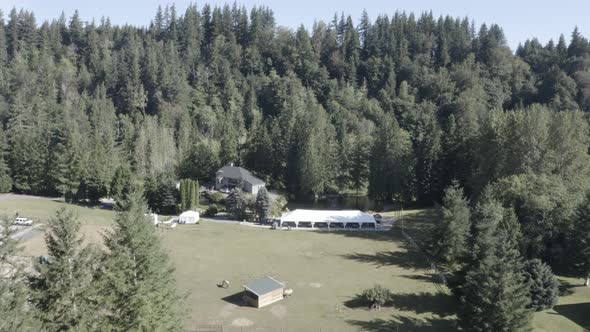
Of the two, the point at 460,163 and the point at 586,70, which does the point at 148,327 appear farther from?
the point at 586,70

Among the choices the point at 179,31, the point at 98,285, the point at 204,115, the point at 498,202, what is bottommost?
the point at 98,285

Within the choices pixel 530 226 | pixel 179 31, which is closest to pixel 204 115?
pixel 179 31

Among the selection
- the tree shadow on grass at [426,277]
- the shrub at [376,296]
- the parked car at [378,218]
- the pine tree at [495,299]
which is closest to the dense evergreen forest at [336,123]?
the pine tree at [495,299]

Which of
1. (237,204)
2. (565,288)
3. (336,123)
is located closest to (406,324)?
(565,288)

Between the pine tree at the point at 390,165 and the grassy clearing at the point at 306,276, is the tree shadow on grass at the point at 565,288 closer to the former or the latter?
the grassy clearing at the point at 306,276

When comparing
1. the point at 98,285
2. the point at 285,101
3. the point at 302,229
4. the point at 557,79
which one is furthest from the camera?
the point at 285,101
